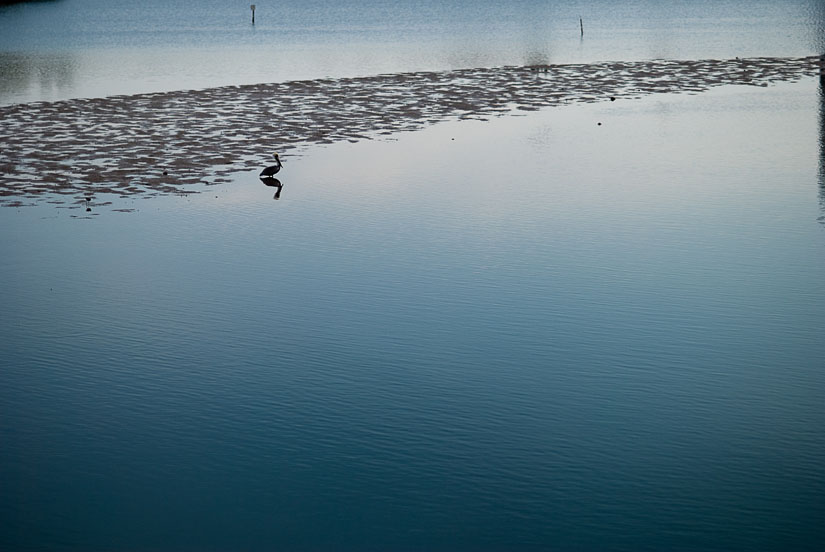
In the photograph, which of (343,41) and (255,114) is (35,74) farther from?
(343,41)

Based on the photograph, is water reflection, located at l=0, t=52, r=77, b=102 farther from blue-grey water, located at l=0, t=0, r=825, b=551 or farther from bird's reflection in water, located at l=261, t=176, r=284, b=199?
blue-grey water, located at l=0, t=0, r=825, b=551

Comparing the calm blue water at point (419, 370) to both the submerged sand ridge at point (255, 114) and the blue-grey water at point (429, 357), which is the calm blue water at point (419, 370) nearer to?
the blue-grey water at point (429, 357)

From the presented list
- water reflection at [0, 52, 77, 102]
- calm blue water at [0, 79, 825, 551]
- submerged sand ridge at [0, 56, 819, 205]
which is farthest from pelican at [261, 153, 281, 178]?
water reflection at [0, 52, 77, 102]

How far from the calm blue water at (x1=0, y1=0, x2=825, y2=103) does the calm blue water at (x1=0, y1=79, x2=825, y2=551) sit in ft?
87.8

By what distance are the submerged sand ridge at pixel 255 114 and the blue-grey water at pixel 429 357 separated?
7.38ft

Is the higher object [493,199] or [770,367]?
[493,199]

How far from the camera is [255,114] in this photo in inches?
1387

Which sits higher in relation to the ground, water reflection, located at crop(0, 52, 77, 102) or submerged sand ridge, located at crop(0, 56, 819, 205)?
water reflection, located at crop(0, 52, 77, 102)

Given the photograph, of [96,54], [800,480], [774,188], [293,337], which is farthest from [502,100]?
[96,54]

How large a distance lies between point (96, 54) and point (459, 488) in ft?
214

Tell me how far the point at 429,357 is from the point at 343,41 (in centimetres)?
6723

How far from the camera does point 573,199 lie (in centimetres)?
2162

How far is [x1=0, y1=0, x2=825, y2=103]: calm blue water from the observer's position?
5191cm

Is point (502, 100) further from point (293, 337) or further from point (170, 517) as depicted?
point (170, 517)
